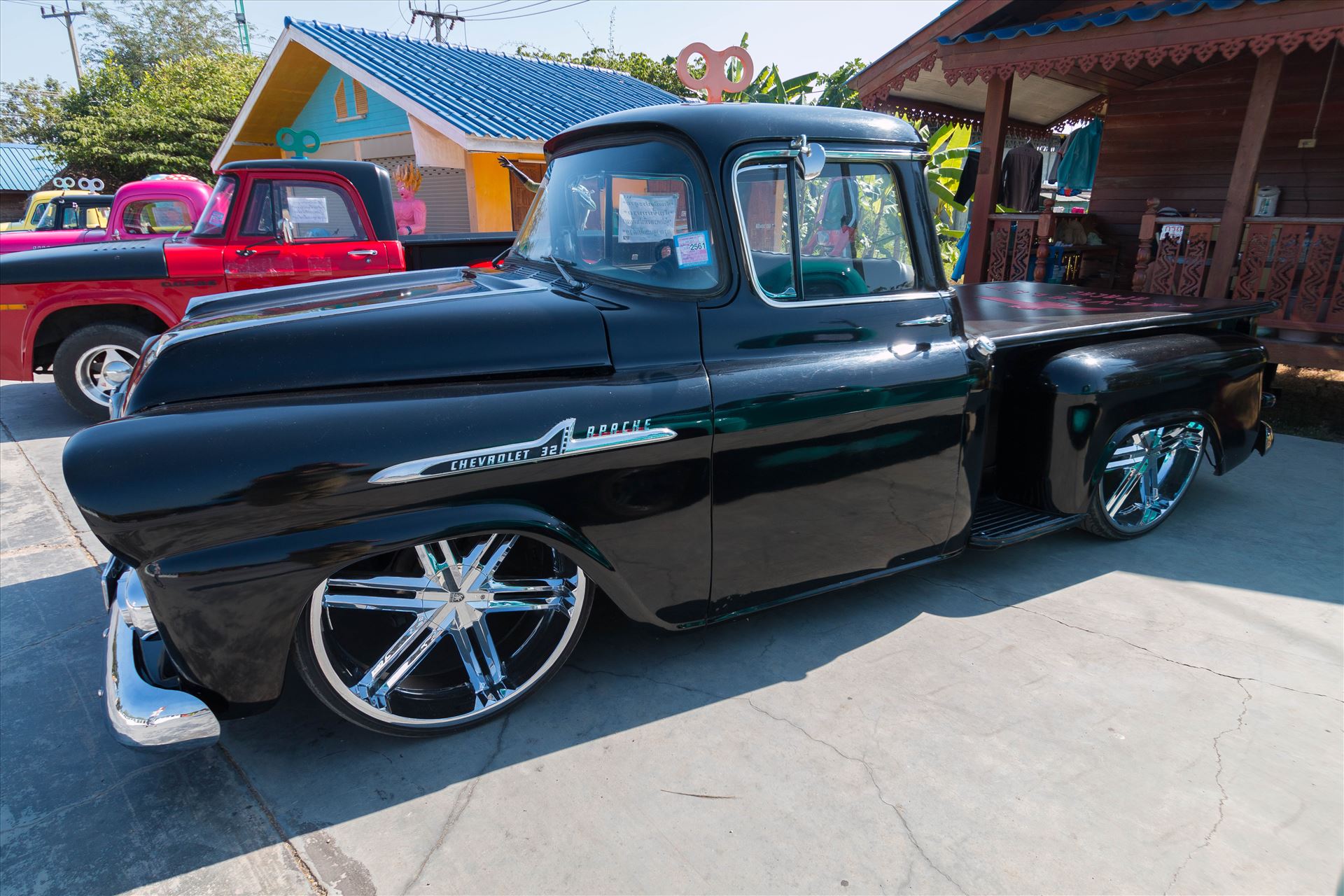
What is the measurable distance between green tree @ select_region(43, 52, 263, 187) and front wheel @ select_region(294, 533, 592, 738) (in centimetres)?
2956

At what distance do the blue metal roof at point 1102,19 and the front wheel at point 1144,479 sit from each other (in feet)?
14.0

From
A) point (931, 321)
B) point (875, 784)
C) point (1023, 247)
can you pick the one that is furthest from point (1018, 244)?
point (875, 784)

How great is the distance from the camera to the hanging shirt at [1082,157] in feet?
36.7

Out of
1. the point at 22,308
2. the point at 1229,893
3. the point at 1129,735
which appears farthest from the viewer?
the point at 22,308

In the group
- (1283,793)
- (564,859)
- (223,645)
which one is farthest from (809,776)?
(223,645)

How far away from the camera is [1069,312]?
14.0ft

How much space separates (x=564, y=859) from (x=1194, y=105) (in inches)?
459

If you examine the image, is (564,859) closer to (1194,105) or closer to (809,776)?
(809,776)

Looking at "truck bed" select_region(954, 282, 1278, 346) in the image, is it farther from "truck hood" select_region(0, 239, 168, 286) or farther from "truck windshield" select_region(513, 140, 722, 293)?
"truck hood" select_region(0, 239, 168, 286)

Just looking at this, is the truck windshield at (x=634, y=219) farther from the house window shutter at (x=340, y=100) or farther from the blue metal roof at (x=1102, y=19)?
the house window shutter at (x=340, y=100)

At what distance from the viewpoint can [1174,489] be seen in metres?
4.45

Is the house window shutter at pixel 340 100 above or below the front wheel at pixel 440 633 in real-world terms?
above

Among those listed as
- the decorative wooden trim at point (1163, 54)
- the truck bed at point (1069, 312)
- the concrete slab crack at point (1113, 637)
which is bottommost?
the concrete slab crack at point (1113, 637)

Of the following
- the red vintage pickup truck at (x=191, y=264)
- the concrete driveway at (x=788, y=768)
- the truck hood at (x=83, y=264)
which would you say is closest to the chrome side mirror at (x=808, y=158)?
the concrete driveway at (x=788, y=768)
